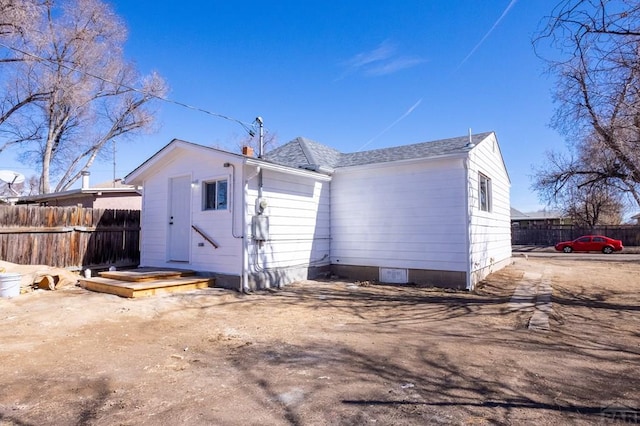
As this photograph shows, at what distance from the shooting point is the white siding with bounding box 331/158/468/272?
8750mm

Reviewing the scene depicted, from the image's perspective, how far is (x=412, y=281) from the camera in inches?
365

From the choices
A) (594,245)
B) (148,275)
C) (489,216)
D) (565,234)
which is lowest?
(148,275)

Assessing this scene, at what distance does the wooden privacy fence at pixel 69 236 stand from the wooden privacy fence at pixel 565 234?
101ft

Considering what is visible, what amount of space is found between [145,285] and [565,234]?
31.9 meters

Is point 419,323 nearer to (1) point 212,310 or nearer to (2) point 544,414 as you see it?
(2) point 544,414

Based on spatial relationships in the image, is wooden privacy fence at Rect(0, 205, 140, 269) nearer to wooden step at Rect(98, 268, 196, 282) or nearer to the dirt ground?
wooden step at Rect(98, 268, 196, 282)

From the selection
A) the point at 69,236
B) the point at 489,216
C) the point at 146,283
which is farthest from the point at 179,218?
the point at 489,216

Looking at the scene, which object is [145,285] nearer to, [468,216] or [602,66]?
[468,216]

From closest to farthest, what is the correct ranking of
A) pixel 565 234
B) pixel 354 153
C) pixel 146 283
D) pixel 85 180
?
pixel 146 283 → pixel 354 153 → pixel 85 180 → pixel 565 234

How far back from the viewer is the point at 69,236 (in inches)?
377

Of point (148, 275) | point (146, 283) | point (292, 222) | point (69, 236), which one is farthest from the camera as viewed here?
point (69, 236)

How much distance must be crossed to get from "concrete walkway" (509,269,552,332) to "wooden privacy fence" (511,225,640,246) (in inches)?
893

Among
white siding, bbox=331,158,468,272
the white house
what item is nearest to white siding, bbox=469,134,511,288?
the white house

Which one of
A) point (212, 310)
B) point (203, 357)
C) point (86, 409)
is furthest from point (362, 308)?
point (86, 409)
